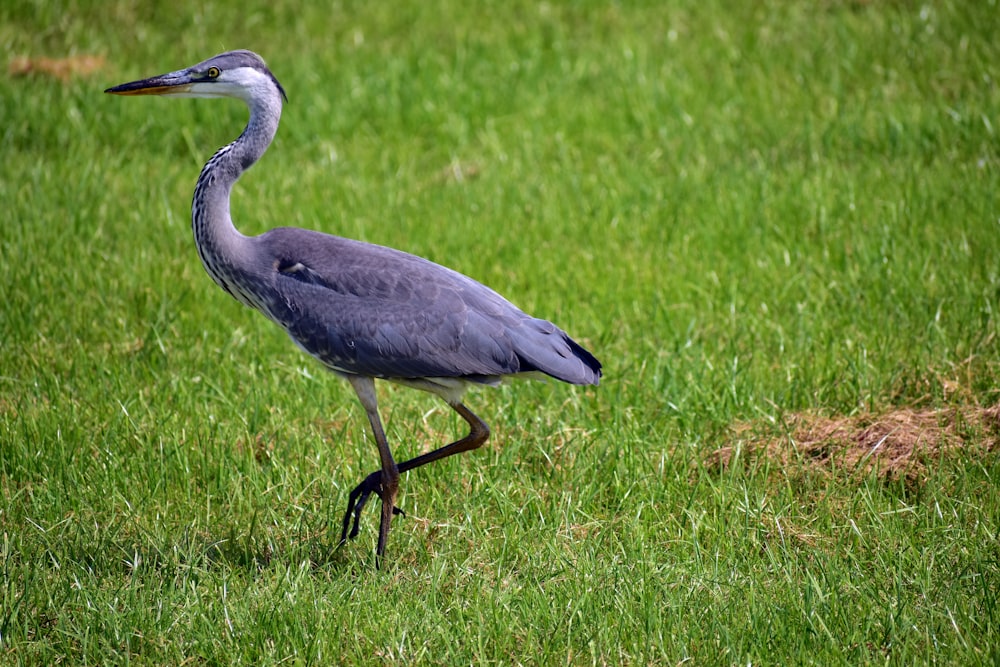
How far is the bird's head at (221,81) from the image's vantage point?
4.78 metres

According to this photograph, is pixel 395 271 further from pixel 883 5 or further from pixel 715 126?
pixel 883 5

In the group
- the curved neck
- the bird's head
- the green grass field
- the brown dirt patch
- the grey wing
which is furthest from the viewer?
the brown dirt patch

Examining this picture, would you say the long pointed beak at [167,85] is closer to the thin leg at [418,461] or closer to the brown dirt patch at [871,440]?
the thin leg at [418,461]

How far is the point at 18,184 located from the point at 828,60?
6.56 meters

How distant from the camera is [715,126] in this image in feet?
28.4

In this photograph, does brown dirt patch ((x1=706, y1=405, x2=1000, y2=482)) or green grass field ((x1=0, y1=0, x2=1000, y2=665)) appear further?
brown dirt patch ((x1=706, y1=405, x2=1000, y2=482))

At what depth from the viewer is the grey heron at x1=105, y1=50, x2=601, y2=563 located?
4566mm

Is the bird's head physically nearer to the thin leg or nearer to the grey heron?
the grey heron

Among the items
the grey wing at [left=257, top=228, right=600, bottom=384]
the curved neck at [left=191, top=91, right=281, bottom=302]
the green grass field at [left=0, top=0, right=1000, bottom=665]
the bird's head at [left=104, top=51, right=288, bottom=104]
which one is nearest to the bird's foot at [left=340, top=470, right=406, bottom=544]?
the green grass field at [left=0, top=0, right=1000, bottom=665]

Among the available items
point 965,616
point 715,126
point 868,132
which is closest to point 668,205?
point 715,126

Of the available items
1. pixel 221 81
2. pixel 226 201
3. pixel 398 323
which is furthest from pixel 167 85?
pixel 398 323

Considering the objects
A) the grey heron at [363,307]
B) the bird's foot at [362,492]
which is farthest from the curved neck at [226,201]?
the bird's foot at [362,492]

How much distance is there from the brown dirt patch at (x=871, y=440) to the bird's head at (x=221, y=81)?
2.70 metres

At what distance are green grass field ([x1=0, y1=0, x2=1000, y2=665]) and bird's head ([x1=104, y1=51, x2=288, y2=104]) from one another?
5.15 feet
